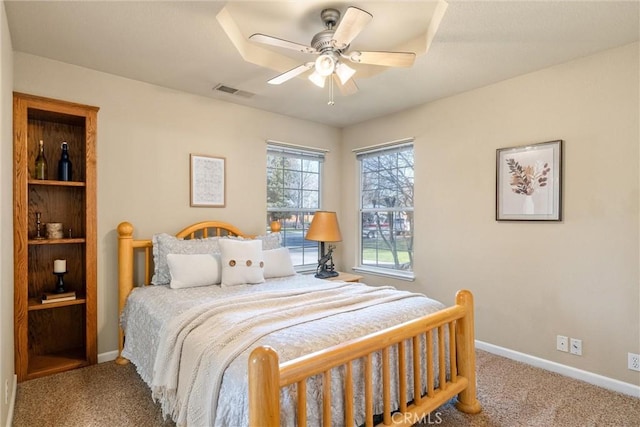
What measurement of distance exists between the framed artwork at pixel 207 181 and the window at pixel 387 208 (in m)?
1.73

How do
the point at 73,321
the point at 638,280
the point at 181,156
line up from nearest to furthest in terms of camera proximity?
the point at 638,280 → the point at 73,321 → the point at 181,156

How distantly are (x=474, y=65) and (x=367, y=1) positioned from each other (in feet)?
3.66

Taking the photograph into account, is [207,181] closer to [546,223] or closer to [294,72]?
[294,72]

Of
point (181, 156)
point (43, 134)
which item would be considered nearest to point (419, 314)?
point (181, 156)

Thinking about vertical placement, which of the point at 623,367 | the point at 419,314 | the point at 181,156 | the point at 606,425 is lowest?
the point at 606,425

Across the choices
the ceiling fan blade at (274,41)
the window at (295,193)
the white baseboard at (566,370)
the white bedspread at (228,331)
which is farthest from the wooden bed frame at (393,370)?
the window at (295,193)

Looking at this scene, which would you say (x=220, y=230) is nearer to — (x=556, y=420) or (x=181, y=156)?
(x=181, y=156)

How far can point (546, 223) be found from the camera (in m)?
2.74

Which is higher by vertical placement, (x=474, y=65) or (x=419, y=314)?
(x=474, y=65)

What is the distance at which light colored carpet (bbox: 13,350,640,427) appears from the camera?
2.03 meters

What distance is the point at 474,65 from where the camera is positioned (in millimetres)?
2682

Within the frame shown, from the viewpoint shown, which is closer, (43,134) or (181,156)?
(43,134)

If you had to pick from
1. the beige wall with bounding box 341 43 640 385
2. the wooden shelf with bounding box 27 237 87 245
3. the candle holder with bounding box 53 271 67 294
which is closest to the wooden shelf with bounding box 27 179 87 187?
the wooden shelf with bounding box 27 237 87 245

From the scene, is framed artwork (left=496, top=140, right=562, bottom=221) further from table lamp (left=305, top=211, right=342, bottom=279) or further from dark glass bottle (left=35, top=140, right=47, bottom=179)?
dark glass bottle (left=35, top=140, right=47, bottom=179)
